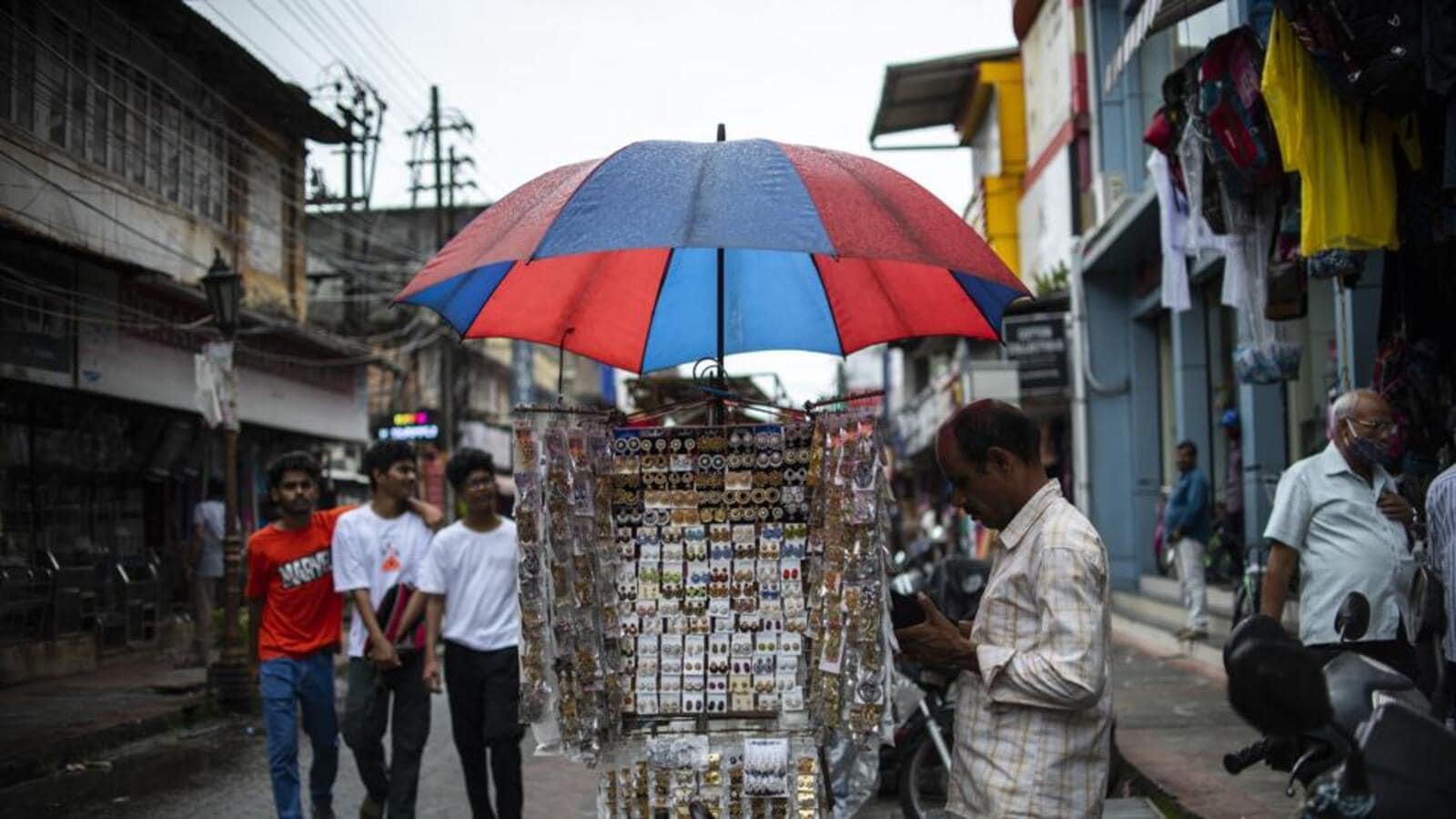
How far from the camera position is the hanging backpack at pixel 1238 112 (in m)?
7.45

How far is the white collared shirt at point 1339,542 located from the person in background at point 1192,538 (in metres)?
7.06

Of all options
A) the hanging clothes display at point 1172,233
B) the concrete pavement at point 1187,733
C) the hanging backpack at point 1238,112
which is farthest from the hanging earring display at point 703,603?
the hanging clothes display at point 1172,233

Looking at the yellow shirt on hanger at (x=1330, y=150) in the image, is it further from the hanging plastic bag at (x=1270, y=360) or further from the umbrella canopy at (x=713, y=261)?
the umbrella canopy at (x=713, y=261)

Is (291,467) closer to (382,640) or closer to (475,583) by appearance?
(382,640)

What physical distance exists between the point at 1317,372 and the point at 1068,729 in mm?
10344

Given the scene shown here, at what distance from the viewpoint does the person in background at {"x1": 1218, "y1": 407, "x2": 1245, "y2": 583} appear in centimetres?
1283

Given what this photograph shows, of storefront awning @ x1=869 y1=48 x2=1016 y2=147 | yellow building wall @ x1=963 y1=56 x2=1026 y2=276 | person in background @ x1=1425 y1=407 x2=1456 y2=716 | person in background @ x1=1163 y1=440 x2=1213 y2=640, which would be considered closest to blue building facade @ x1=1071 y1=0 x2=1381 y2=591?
person in background @ x1=1163 y1=440 x2=1213 y2=640

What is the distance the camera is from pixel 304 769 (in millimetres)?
9352

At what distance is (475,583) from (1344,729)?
4.80 meters

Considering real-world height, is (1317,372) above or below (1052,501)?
above

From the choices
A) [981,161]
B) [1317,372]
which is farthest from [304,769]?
[981,161]

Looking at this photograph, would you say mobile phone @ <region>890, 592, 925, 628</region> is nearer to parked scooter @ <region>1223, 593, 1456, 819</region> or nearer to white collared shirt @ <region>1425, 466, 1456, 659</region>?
parked scooter @ <region>1223, 593, 1456, 819</region>

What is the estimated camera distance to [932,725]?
6.88 m

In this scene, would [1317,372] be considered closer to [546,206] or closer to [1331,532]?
[1331,532]
